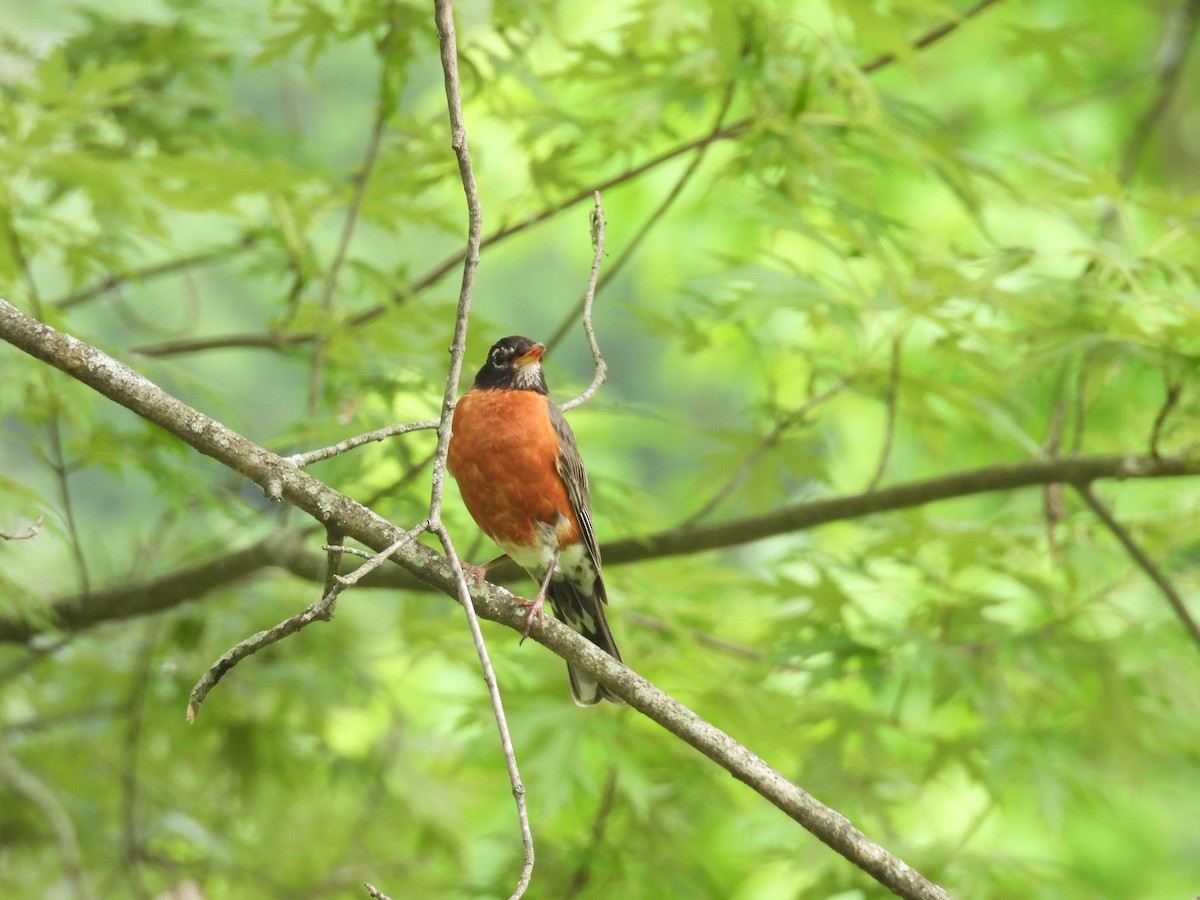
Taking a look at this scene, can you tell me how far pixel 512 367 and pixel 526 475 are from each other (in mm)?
284

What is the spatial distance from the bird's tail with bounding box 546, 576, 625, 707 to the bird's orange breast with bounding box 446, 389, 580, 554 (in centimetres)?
24

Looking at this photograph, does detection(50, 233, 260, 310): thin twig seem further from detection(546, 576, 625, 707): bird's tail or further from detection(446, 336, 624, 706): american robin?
detection(546, 576, 625, 707): bird's tail

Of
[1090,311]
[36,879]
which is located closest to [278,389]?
[36,879]

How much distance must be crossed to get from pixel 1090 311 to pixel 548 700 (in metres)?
1.64

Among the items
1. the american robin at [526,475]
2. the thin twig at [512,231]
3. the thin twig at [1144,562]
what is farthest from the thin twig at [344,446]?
the thin twig at [1144,562]

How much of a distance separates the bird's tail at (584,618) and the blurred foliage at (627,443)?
16cm

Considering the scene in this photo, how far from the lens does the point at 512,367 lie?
280 centimetres

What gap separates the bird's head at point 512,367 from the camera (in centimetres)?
279

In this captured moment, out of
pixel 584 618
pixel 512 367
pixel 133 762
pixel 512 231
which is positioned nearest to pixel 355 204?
pixel 512 231

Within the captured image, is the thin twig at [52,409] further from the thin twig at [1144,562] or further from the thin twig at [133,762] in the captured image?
the thin twig at [1144,562]

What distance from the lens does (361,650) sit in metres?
4.45

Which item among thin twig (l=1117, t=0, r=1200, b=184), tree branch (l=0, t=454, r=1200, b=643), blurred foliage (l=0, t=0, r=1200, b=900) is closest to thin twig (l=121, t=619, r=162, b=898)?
blurred foliage (l=0, t=0, r=1200, b=900)

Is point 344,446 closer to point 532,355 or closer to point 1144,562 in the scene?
point 532,355

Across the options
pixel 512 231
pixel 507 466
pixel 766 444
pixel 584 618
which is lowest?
pixel 584 618
